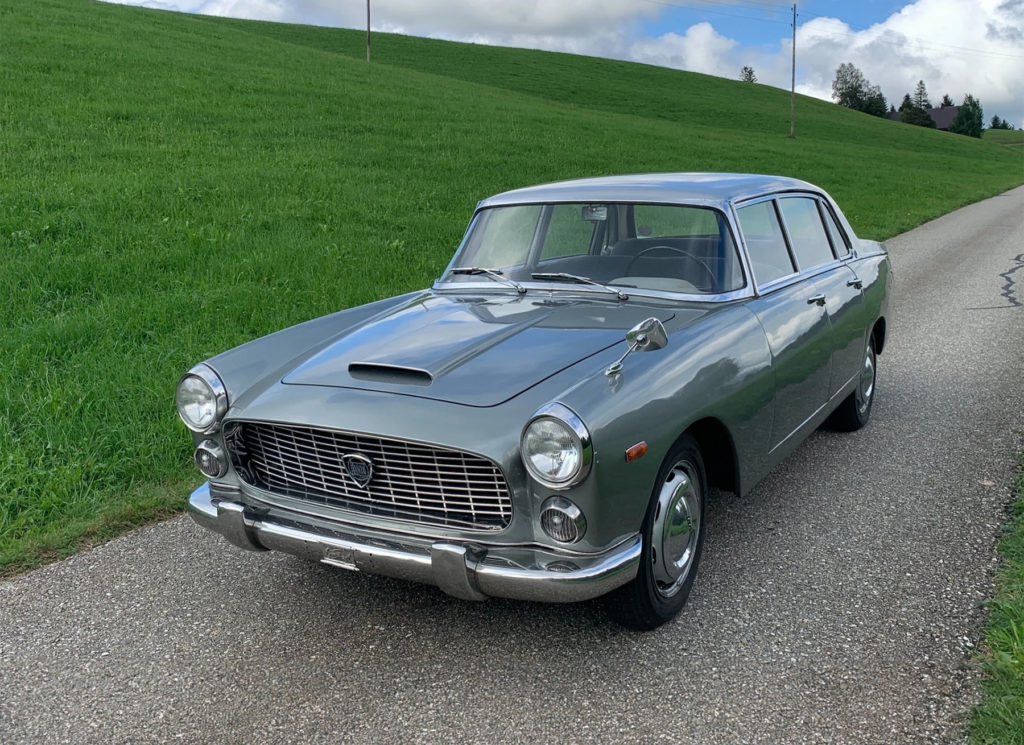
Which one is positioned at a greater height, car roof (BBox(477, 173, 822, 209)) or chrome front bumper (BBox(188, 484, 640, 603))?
car roof (BBox(477, 173, 822, 209))

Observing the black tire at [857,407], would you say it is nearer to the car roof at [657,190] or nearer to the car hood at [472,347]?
the car roof at [657,190]

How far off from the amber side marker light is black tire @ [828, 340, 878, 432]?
8.32 ft

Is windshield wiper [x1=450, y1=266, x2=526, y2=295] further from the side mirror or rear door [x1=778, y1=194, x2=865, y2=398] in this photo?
rear door [x1=778, y1=194, x2=865, y2=398]

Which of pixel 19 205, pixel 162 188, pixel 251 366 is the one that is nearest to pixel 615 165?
pixel 162 188

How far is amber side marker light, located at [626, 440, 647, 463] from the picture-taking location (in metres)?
2.78

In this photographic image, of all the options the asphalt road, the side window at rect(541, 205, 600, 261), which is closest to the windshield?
the side window at rect(541, 205, 600, 261)

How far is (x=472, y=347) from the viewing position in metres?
3.32

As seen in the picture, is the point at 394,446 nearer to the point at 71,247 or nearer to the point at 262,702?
the point at 262,702

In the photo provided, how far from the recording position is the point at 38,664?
303 centimetres

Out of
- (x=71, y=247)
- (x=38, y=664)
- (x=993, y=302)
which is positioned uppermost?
(x=71, y=247)

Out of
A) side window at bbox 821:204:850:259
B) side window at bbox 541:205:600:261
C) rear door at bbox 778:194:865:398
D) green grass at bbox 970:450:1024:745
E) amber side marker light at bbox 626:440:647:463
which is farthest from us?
side window at bbox 821:204:850:259

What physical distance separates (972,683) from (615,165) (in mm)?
16293

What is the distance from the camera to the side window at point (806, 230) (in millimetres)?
4531

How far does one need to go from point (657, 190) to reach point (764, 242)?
555mm
